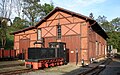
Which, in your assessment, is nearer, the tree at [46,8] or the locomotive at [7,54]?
the locomotive at [7,54]

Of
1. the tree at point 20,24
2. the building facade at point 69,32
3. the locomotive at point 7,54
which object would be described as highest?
the tree at point 20,24

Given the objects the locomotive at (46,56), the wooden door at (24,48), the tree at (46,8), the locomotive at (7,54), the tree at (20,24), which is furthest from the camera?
the tree at (46,8)

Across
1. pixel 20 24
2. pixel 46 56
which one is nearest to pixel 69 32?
pixel 46 56

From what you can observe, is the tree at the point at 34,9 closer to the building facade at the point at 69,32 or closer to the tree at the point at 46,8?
the tree at the point at 46,8

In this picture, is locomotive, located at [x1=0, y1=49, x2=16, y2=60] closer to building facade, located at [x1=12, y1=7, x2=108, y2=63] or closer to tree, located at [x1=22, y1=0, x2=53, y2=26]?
building facade, located at [x1=12, y1=7, x2=108, y2=63]

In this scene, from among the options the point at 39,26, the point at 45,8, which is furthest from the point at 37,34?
the point at 45,8

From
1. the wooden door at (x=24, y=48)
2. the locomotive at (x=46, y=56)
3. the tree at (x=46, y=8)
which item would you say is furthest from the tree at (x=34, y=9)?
the locomotive at (x=46, y=56)

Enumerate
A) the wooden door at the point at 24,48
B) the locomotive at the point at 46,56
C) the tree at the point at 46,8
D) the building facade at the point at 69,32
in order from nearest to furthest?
the locomotive at the point at 46,56 → the building facade at the point at 69,32 → the wooden door at the point at 24,48 → the tree at the point at 46,8

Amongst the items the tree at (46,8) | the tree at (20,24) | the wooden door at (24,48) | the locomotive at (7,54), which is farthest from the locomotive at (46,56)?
the tree at (46,8)

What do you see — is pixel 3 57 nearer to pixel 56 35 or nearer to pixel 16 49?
pixel 16 49

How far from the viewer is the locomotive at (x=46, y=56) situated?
67.3 feet

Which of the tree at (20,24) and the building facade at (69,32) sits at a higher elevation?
the tree at (20,24)

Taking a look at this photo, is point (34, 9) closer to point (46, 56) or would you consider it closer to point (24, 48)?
point (24, 48)

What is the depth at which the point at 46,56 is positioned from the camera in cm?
2192
